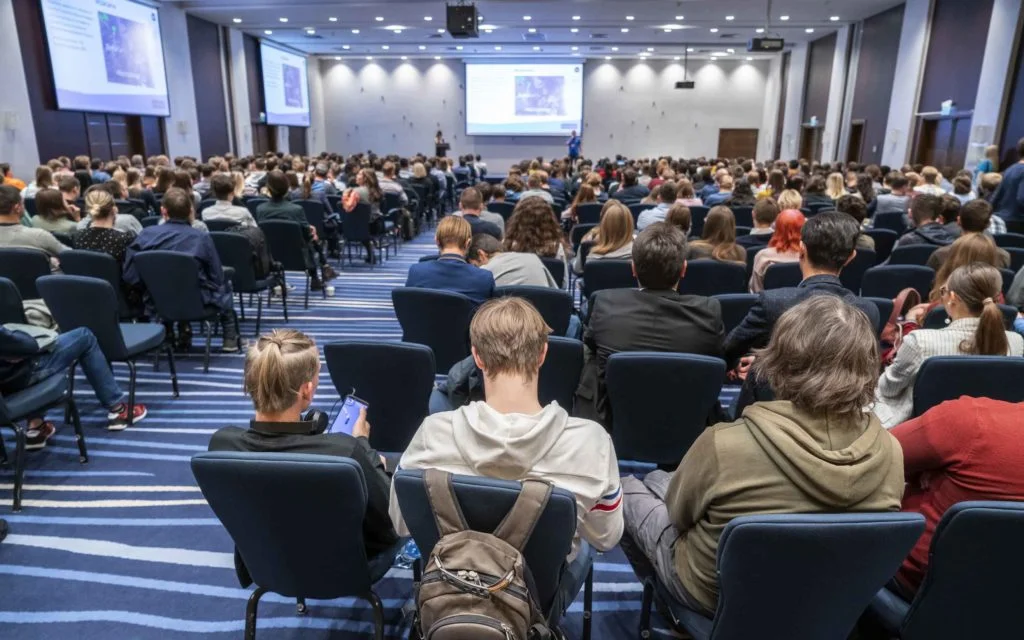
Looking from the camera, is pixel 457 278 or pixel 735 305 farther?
pixel 457 278

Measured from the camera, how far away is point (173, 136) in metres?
14.3

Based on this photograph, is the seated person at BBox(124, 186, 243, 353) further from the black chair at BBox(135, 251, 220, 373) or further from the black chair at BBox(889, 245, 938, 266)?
the black chair at BBox(889, 245, 938, 266)

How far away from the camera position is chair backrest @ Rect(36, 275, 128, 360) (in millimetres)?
3258

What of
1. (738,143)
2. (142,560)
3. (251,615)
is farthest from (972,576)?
(738,143)

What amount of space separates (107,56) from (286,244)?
30.0 feet

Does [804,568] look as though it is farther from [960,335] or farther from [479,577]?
[960,335]

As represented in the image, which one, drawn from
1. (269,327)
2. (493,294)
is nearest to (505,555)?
(493,294)

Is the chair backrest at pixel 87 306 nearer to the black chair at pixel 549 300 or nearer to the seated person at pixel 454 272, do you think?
the seated person at pixel 454 272

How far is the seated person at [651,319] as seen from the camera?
2.62 meters

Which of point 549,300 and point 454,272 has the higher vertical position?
point 454,272

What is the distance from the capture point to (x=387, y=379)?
2559mm

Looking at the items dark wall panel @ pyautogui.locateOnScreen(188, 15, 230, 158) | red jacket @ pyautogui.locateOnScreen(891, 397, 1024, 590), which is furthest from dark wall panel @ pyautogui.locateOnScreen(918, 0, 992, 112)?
dark wall panel @ pyautogui.locateOnScreen(188, 15, 230, 158)

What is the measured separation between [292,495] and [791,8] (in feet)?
51.2

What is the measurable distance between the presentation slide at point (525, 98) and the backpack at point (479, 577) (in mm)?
22313
